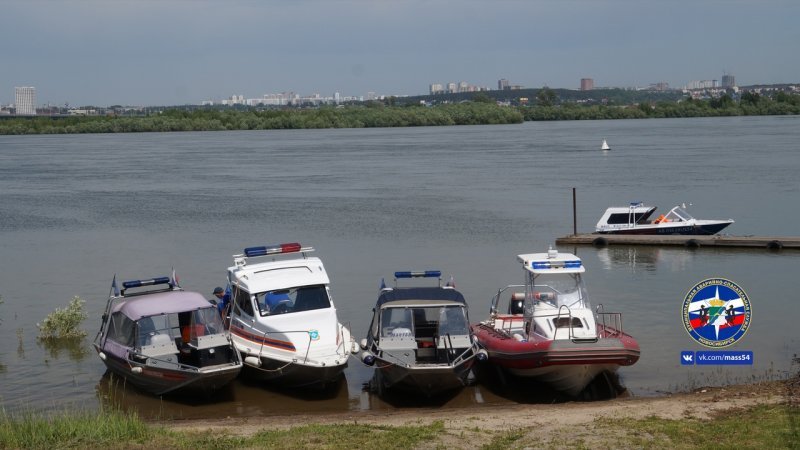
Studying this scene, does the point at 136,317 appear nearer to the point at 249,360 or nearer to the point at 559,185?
the point at 249,360

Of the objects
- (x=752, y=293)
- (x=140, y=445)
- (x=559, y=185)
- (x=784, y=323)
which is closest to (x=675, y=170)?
(x=559, y=185)

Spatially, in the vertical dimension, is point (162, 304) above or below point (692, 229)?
above

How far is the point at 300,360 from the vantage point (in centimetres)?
1992

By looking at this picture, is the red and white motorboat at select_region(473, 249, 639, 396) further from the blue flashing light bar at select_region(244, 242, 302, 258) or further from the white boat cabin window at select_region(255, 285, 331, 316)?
the blue flashing light bar at select_region(244, 242, 302, 258)

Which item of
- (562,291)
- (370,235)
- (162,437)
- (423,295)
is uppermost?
(423,295)

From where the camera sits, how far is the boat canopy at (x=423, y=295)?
2058 centimetres

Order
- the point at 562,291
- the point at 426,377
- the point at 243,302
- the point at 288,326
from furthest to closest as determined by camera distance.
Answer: the point at 243,302 < the point at 562,291 < the point at 288,326 < the point at 426,377

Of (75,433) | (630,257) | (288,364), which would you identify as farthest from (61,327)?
(630,257)

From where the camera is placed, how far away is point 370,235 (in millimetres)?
44594

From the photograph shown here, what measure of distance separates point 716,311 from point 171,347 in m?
10.9

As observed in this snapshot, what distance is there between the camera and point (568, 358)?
1903cm

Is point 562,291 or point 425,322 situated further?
point 562,291

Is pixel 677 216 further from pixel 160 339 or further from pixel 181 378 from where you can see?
pixel 181 378

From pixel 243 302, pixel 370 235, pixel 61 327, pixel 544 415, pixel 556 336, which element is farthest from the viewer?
pixel 370 235
